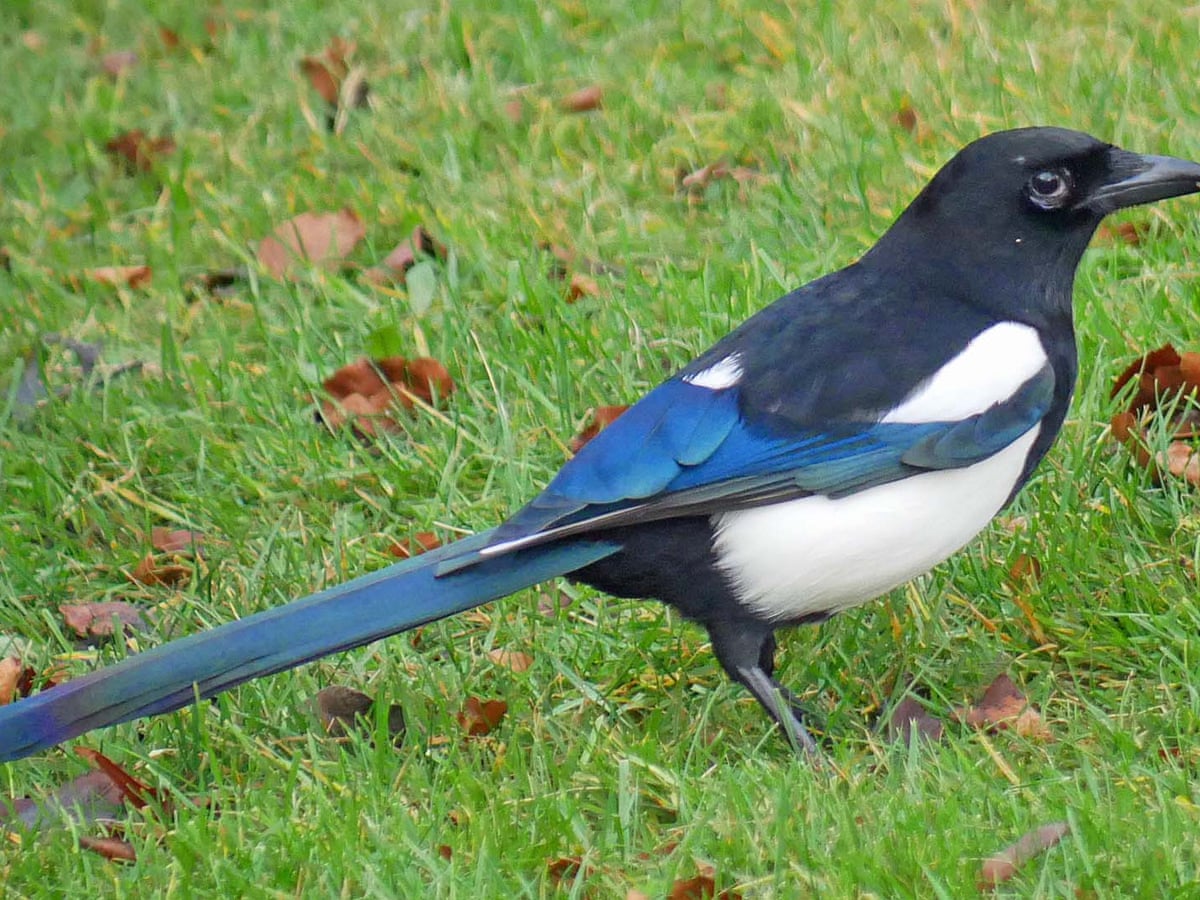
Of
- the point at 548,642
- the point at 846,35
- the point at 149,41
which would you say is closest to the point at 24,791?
the point at 548,642

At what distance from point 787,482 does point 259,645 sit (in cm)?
78

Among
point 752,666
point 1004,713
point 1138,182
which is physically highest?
point 1138,182

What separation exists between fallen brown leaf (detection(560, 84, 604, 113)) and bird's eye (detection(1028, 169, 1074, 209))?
208 centimetres

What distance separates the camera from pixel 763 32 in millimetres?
4895

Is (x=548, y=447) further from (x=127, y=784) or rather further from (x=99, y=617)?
(x=127, y=784)

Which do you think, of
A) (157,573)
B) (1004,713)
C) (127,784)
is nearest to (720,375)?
(1004,713)

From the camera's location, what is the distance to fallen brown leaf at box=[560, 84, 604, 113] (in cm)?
475

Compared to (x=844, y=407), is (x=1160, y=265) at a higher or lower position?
lower

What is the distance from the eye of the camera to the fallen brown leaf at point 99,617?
3.26m

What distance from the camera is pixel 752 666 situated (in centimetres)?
276

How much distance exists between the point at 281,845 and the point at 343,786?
19 centimetres

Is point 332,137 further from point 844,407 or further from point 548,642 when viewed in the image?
point 844,407

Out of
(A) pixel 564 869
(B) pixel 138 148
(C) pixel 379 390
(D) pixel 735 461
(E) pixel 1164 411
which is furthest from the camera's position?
(B) pixel 138 148

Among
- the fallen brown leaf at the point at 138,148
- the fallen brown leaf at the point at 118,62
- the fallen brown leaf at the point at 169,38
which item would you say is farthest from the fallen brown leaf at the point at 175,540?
the fallen brown leaf at the point at 169,38
